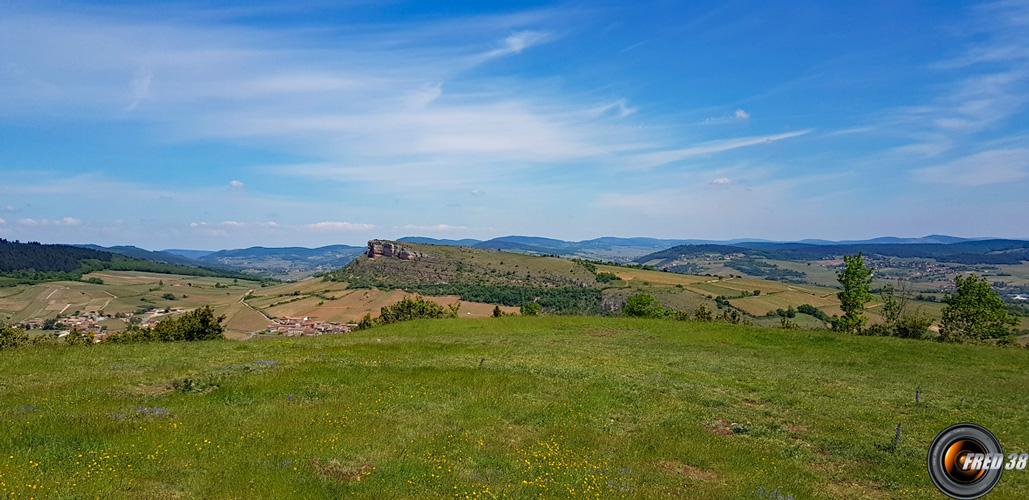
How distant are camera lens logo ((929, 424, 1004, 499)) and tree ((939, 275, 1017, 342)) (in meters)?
59.9

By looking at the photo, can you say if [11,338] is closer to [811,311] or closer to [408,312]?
[408,312]

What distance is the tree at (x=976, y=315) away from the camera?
55.8 metres

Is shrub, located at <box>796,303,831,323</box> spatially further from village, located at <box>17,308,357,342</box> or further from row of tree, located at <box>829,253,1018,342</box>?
village, located at <box>17,308,357,342</box>

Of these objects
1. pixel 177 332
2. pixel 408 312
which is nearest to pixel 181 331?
pixel 177 332

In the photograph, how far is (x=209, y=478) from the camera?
1100cm

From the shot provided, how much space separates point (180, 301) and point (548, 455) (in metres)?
190

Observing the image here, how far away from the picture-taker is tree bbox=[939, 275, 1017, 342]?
183 ft

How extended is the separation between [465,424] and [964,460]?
39.8 ft

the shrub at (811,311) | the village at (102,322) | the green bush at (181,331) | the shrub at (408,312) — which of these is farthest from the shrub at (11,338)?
the shrub at (811,311)

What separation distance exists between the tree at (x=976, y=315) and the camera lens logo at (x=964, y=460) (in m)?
59.9

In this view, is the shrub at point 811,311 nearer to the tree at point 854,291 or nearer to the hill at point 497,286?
the hill at point 497,286

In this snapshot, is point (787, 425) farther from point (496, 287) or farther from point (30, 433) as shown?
point (496, 287)

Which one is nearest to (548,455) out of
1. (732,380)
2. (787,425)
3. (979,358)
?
(787,425)

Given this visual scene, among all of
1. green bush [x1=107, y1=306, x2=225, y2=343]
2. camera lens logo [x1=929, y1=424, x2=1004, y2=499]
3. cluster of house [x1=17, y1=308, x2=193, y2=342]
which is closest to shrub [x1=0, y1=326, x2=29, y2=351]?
green bush [x1=107, y1=306, x2=225, y2=343]
